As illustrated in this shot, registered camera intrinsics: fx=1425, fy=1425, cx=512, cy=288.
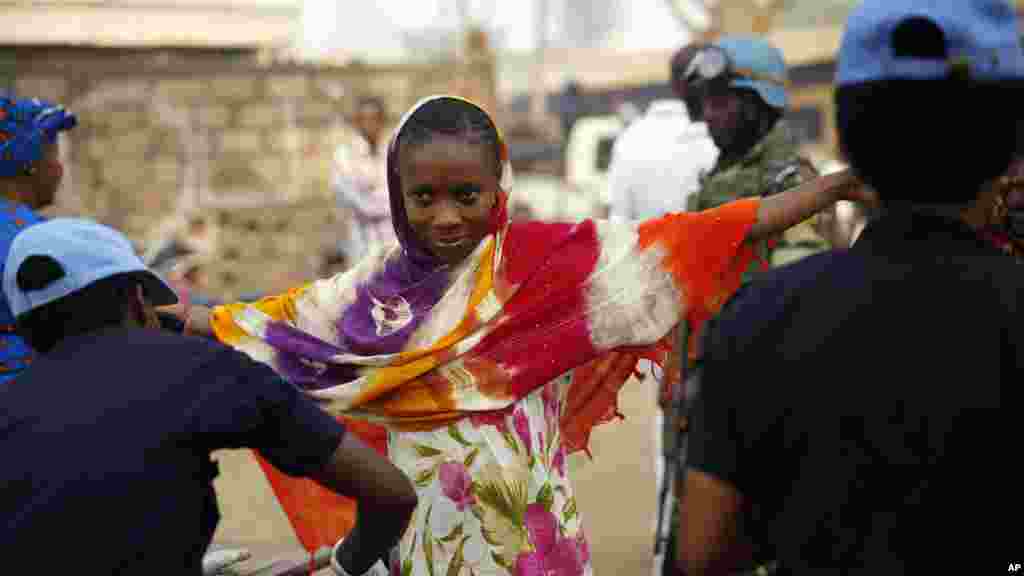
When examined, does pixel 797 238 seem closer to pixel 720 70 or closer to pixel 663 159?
pixel 720 70

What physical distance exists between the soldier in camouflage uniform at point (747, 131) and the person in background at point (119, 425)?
2.75 m

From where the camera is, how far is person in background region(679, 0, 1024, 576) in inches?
69.5

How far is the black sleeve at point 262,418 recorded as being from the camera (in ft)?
6.98

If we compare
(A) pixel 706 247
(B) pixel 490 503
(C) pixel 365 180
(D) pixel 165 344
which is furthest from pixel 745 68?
(C) pixel 365 180

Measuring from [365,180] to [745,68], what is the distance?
3946mm

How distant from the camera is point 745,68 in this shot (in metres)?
4.94

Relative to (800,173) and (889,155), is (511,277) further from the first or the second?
(800,173)

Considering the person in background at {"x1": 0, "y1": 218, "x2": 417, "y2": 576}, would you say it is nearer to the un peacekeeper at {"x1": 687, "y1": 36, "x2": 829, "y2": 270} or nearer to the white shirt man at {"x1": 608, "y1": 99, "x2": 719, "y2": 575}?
the un peacekeeper at {"x1": 687, "y1": 36, "x2": 829, "y2": 270}

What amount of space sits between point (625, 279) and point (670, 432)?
2.04 metres

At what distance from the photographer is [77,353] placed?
2.21 m

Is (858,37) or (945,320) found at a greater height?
(858,37)

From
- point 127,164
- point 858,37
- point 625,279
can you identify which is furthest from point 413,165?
point 127,164

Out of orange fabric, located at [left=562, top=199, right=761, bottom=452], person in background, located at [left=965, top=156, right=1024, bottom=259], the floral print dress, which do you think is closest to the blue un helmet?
person in background, located at [left=965, top=156, right=1024, bottom=259]

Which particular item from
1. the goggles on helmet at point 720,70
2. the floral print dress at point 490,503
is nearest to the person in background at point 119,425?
the floral print dress at point 490,503
